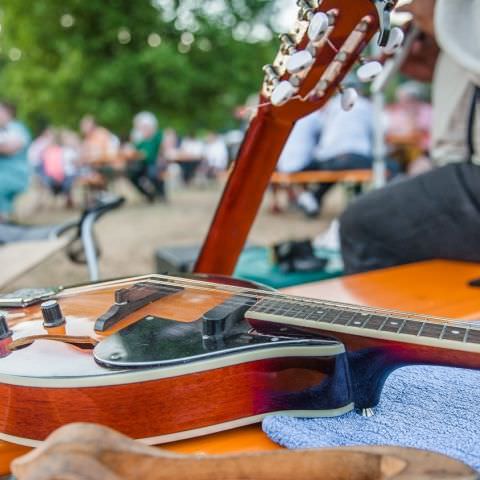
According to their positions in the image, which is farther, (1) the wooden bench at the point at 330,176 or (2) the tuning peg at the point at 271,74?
(1) the wooden bench at the point at 330,176

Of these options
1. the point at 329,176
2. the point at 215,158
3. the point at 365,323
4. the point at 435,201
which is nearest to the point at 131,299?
the point at 365,323

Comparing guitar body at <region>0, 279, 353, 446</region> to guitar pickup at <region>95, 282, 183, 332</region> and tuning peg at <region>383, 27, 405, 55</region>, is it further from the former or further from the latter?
tuning peg at <region>383, 27, 405, 55</region>

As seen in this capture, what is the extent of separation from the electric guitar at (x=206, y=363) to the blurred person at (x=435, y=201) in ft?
2.18

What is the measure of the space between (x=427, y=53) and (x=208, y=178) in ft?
32.1

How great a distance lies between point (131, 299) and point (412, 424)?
0.32 metres

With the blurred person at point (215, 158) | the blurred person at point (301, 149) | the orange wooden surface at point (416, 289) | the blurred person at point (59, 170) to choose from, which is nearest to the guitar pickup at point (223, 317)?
the orange wooden surface at point (416, 289)

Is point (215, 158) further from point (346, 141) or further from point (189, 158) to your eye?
point (346, 141)

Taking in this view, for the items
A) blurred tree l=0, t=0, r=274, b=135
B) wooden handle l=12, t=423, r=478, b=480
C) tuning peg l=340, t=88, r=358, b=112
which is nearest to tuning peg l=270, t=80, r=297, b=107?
tuning peg l=340, t=88, r=358, b=112

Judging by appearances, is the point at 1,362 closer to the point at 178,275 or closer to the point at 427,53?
the point at 178,275

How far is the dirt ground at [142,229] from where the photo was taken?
311 centimetres

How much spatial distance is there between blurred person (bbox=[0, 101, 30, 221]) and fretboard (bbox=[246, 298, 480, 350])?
3352mm

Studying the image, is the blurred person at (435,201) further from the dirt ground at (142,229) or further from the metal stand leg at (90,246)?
the dirt ground at (142,229)

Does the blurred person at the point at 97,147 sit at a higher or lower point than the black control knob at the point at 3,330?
higher

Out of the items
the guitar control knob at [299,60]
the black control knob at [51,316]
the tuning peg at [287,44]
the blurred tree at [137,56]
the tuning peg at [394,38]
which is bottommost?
the black control knob at [51,316]
